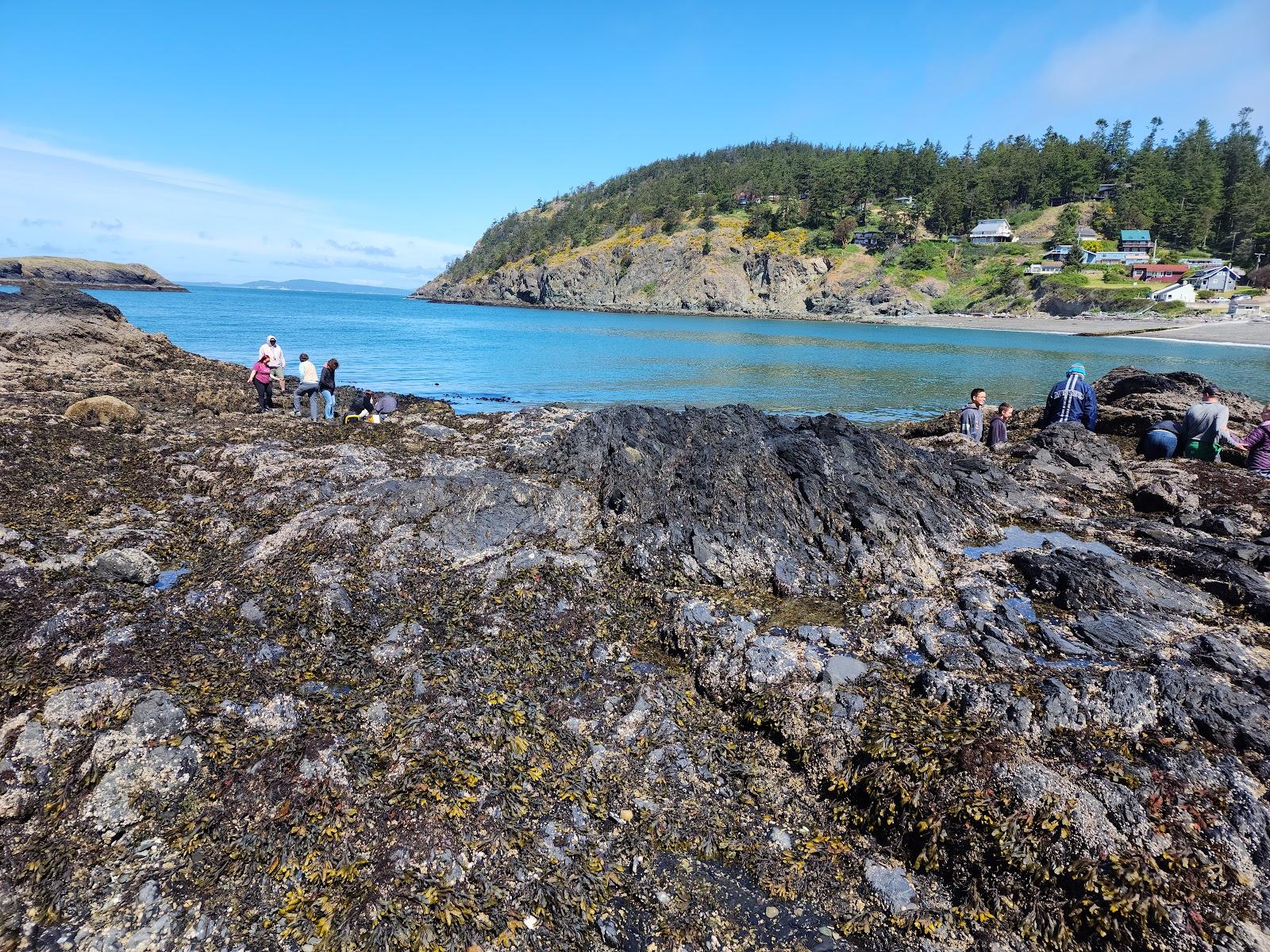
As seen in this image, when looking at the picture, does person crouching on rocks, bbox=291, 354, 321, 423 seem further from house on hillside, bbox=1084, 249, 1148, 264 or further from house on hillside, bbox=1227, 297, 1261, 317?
house on hillside, bbox=1084, 249, 1148, 264

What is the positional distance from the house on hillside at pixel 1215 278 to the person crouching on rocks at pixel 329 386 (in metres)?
150

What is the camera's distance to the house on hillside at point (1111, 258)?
424 feet

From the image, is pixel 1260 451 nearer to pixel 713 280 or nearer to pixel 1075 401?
pixel 1075 401

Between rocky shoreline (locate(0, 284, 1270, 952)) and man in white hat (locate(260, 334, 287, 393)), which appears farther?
man in white hat (locate(260, 334, 287, 393))

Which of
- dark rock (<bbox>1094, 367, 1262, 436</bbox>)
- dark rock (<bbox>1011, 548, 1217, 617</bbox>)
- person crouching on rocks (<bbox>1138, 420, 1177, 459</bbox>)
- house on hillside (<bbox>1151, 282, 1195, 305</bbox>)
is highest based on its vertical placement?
house on hillside (<bbox>1151, 282, 1195, 305</bbox>)

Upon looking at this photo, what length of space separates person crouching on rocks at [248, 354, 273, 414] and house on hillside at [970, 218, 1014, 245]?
166205 mm

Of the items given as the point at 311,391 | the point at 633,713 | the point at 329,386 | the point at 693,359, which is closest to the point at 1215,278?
the point at 693,359

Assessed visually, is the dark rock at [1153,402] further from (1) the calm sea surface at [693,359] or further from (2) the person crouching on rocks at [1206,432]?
(1) the calm sea surface at [693,359]

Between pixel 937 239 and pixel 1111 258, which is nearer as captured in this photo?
pixel 1111 258

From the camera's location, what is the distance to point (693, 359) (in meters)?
53.3

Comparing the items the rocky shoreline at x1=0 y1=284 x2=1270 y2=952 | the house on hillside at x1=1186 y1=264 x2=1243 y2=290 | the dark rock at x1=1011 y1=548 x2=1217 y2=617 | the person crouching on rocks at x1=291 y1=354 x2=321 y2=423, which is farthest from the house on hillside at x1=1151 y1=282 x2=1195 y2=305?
the person crouching on rocks at x1=291 y1=354 x2=321 y2=423

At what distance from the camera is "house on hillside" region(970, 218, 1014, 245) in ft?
475

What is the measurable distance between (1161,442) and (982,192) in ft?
550

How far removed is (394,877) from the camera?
15.7 feet
